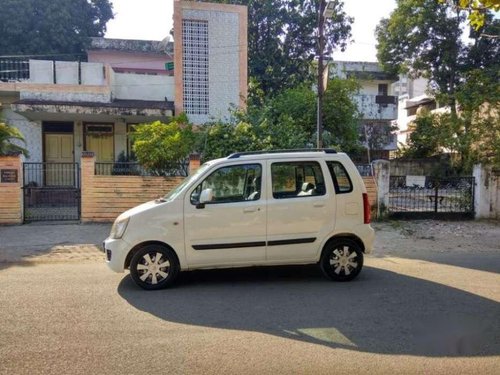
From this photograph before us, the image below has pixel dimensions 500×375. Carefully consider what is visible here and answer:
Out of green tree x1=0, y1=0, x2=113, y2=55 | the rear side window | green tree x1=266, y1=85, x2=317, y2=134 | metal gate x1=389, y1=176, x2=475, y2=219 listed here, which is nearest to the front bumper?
the rear side window

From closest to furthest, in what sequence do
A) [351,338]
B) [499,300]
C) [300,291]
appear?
1. [351,338]
2. [499,300]
3. [300,291]

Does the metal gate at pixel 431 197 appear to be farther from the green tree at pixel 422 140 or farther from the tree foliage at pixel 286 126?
the green tree at pixel 422 140

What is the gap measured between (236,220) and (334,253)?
1560 mm

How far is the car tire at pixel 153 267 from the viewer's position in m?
6.22

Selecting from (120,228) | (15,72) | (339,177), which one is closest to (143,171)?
(120,228)

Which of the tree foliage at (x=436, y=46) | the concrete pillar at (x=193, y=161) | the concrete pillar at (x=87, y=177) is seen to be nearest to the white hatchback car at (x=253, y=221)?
the concrete pillar at (x=193, y=161)

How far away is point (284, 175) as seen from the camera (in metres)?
6.71

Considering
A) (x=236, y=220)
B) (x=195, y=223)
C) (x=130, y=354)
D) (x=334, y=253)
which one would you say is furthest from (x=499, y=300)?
(x=130, y=354)

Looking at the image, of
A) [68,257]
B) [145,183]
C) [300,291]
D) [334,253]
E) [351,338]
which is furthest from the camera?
[145,183]

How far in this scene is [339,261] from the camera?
670cm

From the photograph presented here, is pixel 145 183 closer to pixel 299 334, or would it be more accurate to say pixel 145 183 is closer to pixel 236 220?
pixel 236 220

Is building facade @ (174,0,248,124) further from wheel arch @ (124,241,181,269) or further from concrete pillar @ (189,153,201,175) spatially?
wheel arch @ (124,241,181,269)

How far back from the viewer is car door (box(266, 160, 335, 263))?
6.48 meters

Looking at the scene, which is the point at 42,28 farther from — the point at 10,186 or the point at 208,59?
the point at 10,186
